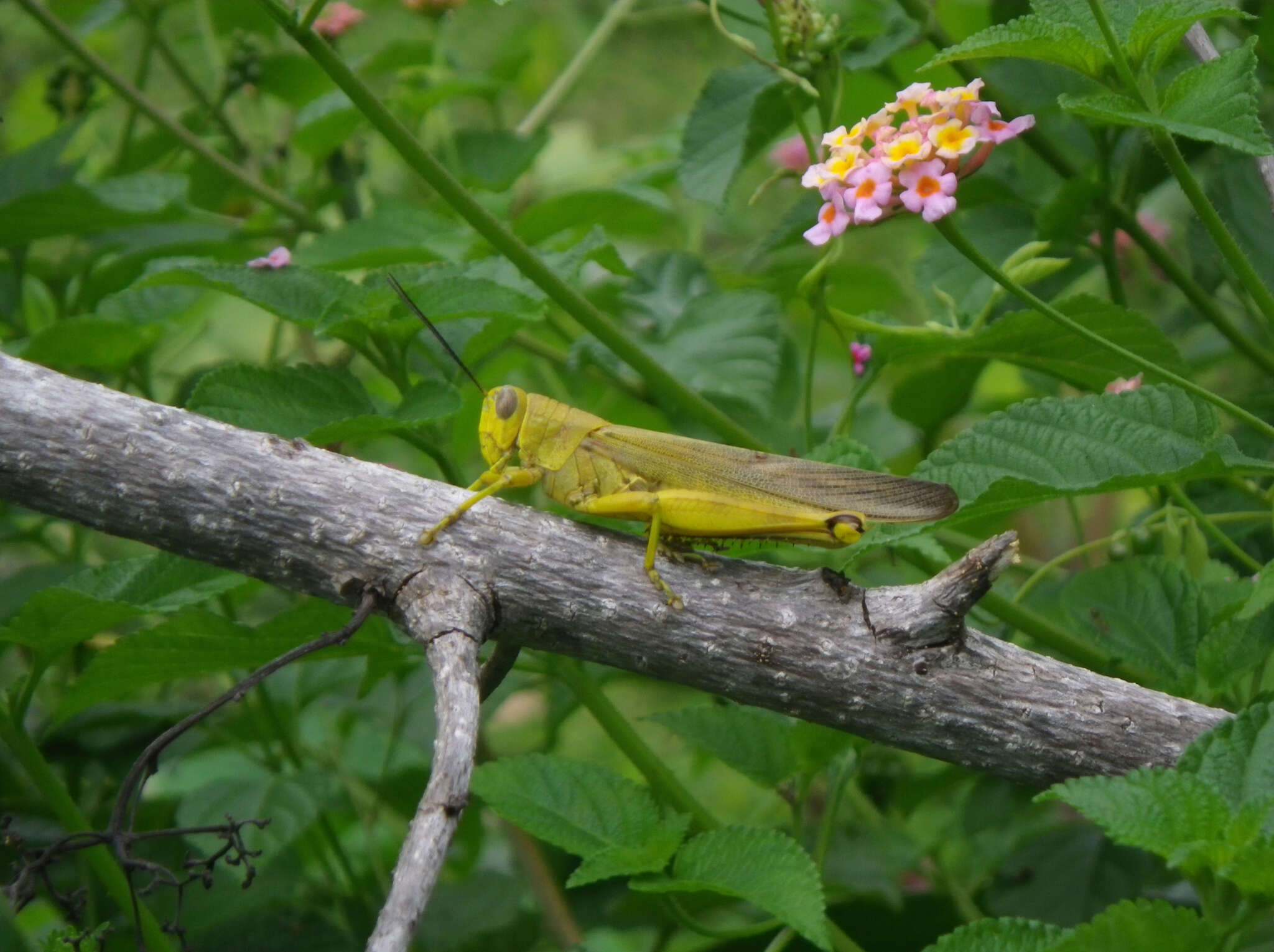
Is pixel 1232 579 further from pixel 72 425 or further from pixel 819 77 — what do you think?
pixel 72 425

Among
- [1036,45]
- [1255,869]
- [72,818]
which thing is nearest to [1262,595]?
[1255,869]

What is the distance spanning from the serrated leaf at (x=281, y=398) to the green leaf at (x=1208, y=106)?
81cm

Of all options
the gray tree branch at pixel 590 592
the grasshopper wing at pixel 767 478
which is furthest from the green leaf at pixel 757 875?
the grasshopper wing at pixel 767 478

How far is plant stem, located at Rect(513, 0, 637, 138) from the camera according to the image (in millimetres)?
2285

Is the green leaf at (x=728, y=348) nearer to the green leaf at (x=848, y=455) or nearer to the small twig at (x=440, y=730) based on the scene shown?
the green leaf at (x=848, y=455)

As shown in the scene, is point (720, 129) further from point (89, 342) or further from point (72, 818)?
point (72, 818)

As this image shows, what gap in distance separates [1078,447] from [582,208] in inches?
44.1

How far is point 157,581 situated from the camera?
1347mm

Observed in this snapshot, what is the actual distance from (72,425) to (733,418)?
1.00m

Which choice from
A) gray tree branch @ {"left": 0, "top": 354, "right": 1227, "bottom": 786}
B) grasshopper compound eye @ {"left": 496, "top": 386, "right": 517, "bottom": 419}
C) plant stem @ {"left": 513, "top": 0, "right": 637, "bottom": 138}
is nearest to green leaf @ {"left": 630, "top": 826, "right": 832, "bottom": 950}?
gray tree branch @ {"left": 0, "top": 354, "right": 1227, "bottom": 786}

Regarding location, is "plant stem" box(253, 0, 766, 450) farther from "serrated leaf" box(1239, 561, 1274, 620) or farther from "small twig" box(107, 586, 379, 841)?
"serrated leaf" box(1239, 561, 1274, 620)

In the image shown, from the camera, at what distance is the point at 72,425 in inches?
42.8

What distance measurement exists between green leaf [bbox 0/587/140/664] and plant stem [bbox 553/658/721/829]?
0.50 meters

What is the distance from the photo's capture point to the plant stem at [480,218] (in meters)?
1.24
